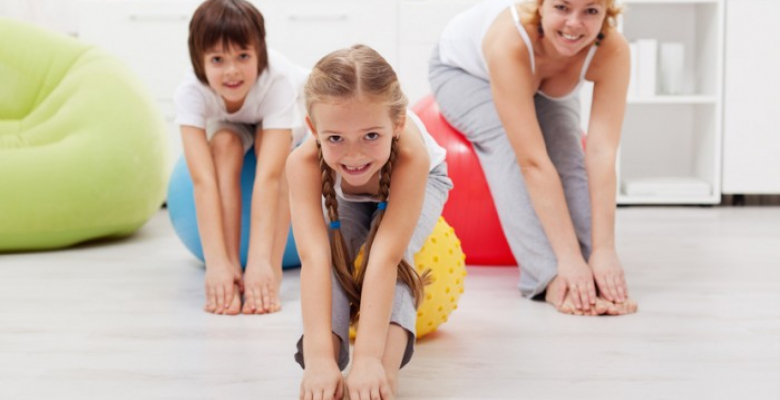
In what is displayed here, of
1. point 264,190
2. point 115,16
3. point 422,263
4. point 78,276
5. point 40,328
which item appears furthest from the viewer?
point 115,16

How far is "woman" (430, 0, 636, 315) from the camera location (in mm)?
2008

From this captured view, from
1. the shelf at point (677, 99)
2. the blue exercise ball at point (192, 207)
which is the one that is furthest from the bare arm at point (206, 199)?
the shelf at point (677, 99)

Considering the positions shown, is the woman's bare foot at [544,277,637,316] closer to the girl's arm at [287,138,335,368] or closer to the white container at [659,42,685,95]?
the girl's arm at [287,138,335,368]

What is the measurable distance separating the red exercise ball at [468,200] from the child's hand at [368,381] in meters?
0.99

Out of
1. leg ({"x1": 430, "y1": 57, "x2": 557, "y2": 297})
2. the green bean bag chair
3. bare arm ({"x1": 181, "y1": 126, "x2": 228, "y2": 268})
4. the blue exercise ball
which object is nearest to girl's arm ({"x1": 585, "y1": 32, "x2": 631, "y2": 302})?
leg ({"x1": 430, "y1": 57, "x2": 557, "y2": 297})

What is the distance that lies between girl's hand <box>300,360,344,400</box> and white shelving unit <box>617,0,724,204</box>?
99.1 inches

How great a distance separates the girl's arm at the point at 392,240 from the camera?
1.40m

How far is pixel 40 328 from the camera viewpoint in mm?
1855

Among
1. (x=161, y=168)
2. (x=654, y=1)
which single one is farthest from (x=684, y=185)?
(x=161, y=168)

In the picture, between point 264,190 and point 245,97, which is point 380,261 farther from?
point 245,97

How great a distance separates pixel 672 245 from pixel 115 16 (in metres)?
2.19

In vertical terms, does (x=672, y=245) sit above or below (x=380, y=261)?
below

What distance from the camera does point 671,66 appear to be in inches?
144

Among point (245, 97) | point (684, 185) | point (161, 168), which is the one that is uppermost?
point (245, 97)
